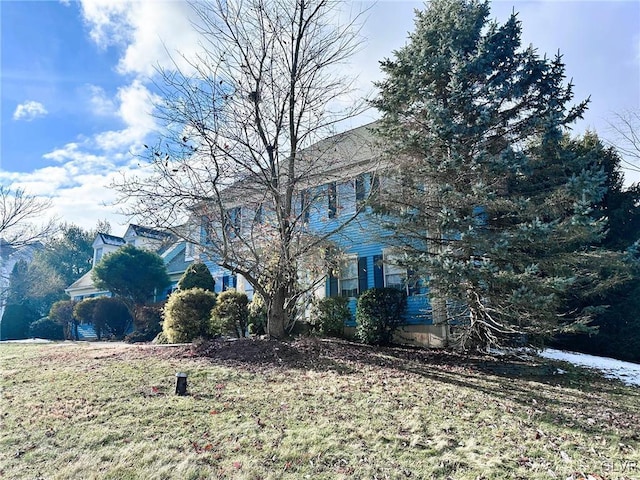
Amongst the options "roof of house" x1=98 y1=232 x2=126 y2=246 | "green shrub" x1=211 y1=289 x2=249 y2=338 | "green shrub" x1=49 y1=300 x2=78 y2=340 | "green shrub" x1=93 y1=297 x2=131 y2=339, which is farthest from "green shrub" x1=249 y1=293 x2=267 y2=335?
"roof of house" x1=98 y1=232 x2=126 y2=246

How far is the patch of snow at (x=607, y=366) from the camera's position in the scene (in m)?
7.86

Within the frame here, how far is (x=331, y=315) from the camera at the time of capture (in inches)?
460

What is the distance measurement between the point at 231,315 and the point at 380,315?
4.65 meters

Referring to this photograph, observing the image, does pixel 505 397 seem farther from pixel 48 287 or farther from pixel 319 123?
pixel 48 287

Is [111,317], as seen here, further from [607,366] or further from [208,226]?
[607,366]

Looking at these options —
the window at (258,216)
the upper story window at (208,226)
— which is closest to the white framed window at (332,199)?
the window at (258,216)

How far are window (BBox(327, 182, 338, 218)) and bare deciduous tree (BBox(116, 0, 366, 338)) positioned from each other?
252 mm

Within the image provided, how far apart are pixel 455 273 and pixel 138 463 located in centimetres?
619

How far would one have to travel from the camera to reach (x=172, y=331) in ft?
38.2

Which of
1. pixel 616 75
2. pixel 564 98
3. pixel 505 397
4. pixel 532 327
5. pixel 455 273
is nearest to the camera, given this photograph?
pixel 505 397

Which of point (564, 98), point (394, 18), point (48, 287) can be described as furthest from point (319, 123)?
point (48, 287)

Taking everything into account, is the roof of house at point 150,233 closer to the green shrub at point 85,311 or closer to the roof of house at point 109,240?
the green shrub at point 85,311

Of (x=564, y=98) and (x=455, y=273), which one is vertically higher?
(x=564, y=98)

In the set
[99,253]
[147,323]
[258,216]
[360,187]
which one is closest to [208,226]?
[258,216]
